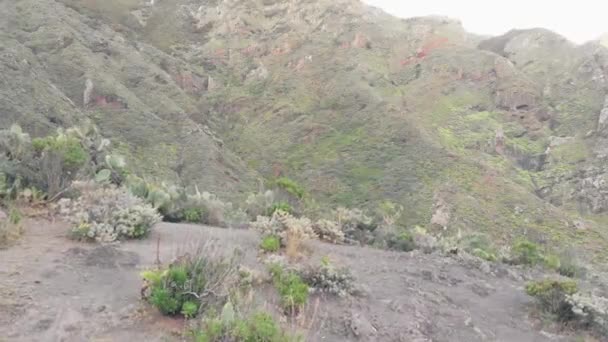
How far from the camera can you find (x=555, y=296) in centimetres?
698

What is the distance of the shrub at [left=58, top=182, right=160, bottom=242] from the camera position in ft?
21.2

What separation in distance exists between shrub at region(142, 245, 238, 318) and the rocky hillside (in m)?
20.9

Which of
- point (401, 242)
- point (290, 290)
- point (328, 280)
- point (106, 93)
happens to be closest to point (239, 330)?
point (290, 290)

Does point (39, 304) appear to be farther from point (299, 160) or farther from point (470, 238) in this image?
point (299, 160)

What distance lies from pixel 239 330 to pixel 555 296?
452 centimetres

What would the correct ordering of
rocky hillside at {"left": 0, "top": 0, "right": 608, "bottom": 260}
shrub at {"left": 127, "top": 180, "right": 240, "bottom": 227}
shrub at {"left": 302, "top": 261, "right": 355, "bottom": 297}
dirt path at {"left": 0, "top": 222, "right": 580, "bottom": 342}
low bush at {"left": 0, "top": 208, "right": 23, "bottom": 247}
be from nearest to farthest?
dirt path at {"left": 0, "top": 222, "right": 580, "bottom": 342} → low bush at {"left": 0, "top": 208, "right": 23, "bottom": 247} → shrub at {"left": 302, "top": 261, "right": 355, "bottom": 297} → shrub at {"left": 127, "top": 180, "right": 240, "bottom": 227} → rocky hillside at {"left": 0, "top": 0, "right": 608, "bottom": 260}

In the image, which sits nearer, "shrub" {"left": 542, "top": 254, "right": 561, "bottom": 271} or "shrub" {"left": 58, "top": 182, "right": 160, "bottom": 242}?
"shrub" {"left": 58, "top": 182, "right": 160, "bottom": 242}

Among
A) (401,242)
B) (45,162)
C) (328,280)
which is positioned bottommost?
(401,242)

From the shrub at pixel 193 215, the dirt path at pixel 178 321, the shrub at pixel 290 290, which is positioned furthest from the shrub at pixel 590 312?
the shrub at pixel 193 215

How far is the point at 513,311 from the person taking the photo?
714cm

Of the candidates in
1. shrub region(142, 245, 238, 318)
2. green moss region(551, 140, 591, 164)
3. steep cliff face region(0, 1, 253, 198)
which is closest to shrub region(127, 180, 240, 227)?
shrub region(142, 245, 238, 318)

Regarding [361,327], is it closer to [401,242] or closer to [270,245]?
[270,245]

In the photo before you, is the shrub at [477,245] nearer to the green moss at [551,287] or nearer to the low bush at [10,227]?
the green moss at [551,287]

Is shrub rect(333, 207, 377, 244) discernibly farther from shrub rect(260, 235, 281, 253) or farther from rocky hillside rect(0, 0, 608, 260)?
rocky hillside rect(0, 0, 608, 260)
